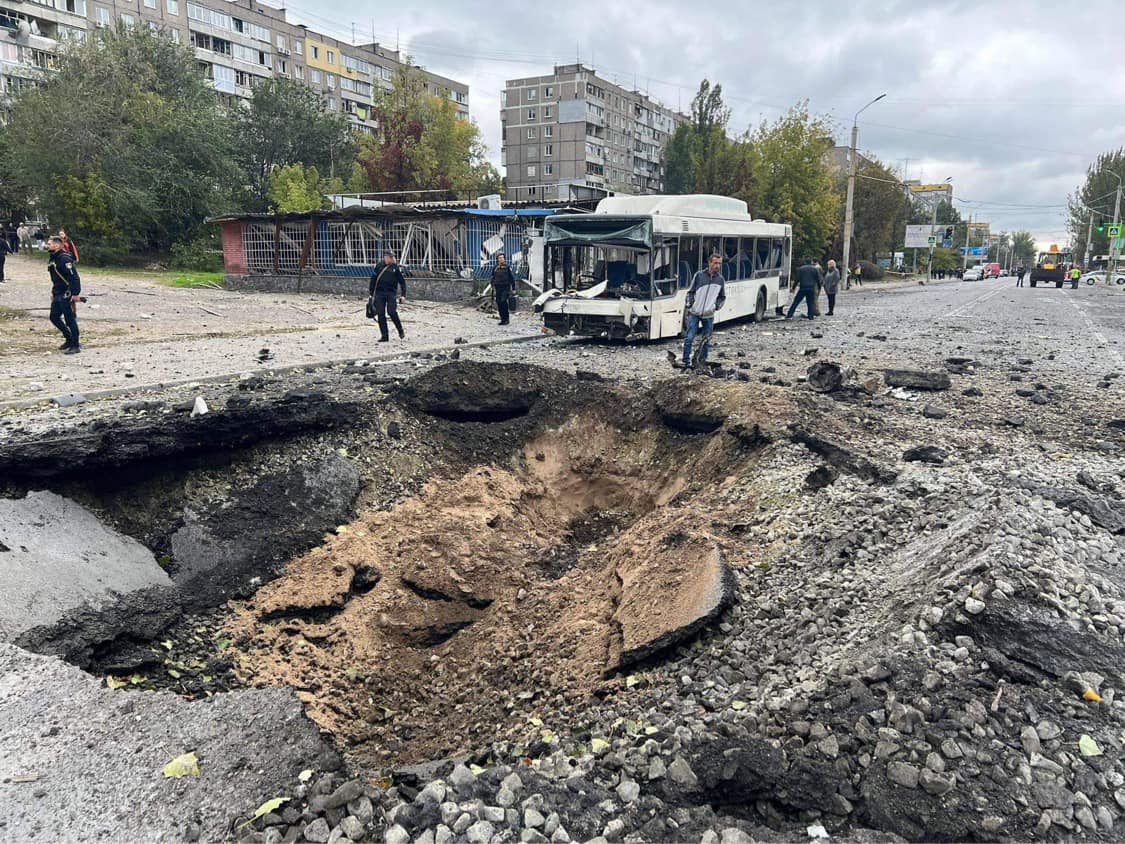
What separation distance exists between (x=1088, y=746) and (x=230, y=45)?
238 ft

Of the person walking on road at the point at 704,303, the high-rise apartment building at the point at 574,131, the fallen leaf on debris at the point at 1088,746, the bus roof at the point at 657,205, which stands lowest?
the fallen leaf on debris at the point at 1088,746

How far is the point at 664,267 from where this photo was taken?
14.7 m

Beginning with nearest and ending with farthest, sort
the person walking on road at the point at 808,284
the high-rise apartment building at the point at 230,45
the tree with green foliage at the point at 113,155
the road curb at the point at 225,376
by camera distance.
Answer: the road curb at the point at 225,376
the person walking on road at the point at 808,284
the tree with green foliage at the point at 113,155
the high-rise apartment building at the point at 230,45

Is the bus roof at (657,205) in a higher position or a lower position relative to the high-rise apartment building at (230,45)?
lower

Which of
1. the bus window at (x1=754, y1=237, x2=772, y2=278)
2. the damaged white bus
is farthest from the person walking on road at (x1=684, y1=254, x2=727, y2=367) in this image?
the bus window at (x1=754, y1=237, x2=772, y2=278)

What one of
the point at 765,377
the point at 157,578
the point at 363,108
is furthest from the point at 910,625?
the point at 363,108

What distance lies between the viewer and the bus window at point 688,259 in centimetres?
1515

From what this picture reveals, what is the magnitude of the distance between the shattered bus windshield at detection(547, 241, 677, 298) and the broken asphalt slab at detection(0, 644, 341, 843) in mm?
11962

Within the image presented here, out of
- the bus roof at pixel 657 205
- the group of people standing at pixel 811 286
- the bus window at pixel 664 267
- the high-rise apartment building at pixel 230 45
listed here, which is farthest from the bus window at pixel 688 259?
the high-rise apartment building at pixel 230 45

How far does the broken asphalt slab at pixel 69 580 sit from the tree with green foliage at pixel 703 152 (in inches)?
1342

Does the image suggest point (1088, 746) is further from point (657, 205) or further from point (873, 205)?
point (873, 205)

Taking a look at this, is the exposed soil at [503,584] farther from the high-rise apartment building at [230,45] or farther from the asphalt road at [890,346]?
the high-rise apartment building at [230,45]

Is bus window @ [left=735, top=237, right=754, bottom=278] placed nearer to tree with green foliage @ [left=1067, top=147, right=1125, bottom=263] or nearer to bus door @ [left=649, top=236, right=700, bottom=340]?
bus door @ [left=649, top=236, right=700, bottom=340]

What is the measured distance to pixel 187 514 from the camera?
610 cm
